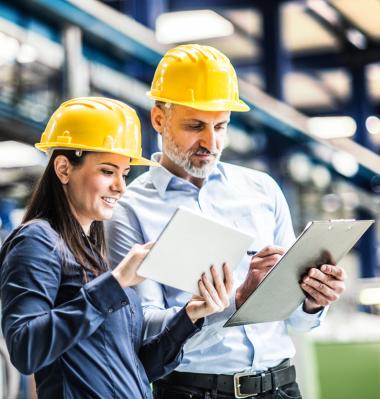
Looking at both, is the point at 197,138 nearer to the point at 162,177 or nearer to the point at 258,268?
the point at 162,177

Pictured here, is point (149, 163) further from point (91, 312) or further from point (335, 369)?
point (335, 369)

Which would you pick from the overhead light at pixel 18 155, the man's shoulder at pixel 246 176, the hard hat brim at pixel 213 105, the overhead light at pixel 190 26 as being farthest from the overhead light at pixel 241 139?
the hard hat brim at pixel 213 105

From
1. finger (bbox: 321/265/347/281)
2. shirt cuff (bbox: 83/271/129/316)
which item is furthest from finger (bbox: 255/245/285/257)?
shirt cuff (bbox: 83/271/129/316)

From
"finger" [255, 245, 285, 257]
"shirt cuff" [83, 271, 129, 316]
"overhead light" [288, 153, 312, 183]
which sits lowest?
"shirt cuff" [83, 271, 129, 316]

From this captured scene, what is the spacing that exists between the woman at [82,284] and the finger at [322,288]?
24 cm

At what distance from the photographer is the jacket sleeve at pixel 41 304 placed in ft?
4.55

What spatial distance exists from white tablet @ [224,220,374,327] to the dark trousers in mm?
195

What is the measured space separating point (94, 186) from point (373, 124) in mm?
10065

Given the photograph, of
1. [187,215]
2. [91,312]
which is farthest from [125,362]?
[187,215]

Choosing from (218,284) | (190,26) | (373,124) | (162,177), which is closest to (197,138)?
(162,177)

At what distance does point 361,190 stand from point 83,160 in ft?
23.1

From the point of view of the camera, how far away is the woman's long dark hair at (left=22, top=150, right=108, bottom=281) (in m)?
1.55

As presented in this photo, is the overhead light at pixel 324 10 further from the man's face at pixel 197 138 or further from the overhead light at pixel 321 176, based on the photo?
the man's face at pixel 197 138

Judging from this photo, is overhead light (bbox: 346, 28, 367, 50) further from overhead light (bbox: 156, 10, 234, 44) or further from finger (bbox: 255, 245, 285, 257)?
finger (bbox: 255, 245, 285, 257)
